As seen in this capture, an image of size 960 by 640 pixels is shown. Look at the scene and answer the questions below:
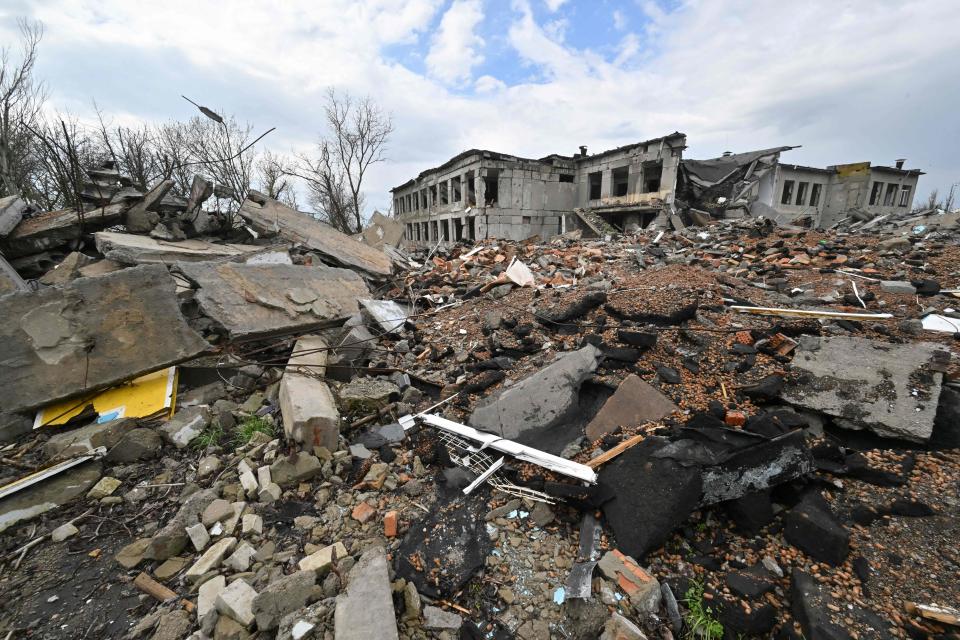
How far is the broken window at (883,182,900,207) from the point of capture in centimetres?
2177

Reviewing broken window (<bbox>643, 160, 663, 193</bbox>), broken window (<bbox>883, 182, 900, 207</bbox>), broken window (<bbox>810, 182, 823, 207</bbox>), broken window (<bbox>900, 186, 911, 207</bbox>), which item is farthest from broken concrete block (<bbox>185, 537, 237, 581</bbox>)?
broken window (<bbox>900, 186, 911, 207</bbox>)

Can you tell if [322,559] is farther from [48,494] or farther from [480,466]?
[48,494]

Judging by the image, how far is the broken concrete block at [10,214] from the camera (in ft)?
17.6

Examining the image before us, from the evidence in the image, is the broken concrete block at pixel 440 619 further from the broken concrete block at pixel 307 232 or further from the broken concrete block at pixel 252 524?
the broken concrete block at pixel 307 232

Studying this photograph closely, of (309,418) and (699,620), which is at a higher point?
(309,418)

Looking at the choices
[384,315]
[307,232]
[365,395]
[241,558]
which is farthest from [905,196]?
[241,558]

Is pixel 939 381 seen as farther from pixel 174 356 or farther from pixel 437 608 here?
pixel 174 356

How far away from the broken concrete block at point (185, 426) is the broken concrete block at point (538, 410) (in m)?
2.49

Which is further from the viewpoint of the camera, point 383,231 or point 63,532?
point 383,231

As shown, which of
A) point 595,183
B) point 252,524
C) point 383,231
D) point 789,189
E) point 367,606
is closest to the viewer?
point 367,606

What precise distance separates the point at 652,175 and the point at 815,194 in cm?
1156

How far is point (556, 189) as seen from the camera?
18578mm

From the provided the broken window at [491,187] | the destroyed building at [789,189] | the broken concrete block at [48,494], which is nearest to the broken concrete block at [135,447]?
the broken concrete block at [48,494]

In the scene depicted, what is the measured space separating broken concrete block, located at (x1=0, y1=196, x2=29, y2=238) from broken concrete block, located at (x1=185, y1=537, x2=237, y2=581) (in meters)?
6.71
